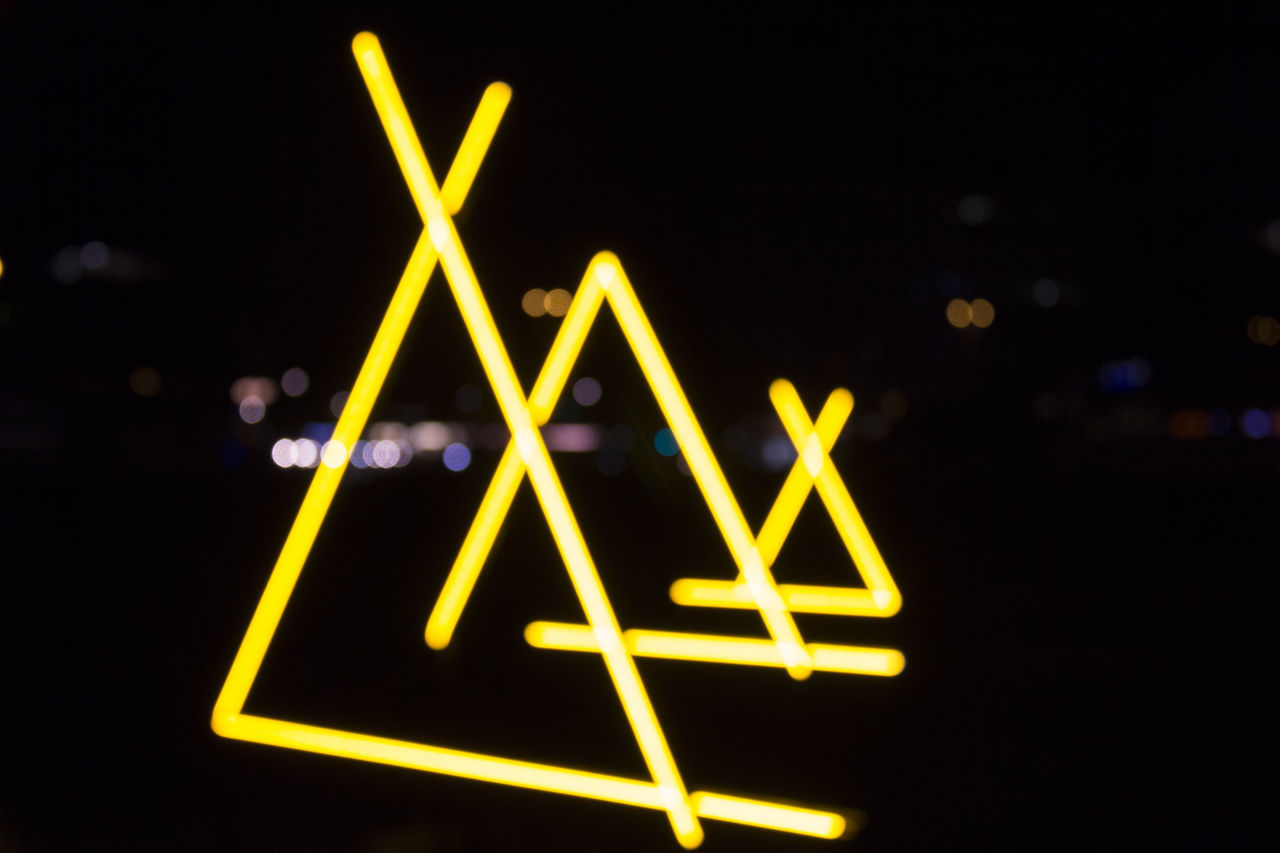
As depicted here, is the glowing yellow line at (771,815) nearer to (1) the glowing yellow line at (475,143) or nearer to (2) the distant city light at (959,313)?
(1) the glowing yellow line at (475,143)

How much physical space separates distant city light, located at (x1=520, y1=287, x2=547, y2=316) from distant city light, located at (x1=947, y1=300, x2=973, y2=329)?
911cm

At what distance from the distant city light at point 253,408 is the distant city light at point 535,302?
16.2 m

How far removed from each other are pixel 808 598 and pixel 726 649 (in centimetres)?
94

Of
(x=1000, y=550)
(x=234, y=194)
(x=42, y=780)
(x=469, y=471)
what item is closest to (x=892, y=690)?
(x=42, y=780)

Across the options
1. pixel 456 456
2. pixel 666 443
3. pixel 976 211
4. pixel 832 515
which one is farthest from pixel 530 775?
pixel 456 456

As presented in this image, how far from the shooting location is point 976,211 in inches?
529

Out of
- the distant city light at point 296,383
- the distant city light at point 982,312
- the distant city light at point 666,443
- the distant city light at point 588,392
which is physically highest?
the distant city light at point 588,392

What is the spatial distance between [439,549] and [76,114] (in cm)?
393

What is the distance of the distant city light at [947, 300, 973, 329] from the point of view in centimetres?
1652

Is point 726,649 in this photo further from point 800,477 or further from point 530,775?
point 800,477

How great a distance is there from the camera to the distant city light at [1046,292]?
51.9ft

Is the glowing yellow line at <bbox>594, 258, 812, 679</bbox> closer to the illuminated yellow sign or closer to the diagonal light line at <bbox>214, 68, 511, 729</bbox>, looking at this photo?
the illuminated yellow sign

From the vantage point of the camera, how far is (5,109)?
4.95 m

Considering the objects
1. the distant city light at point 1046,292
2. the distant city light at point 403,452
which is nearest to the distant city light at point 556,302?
the distant city light at point 1046,292
